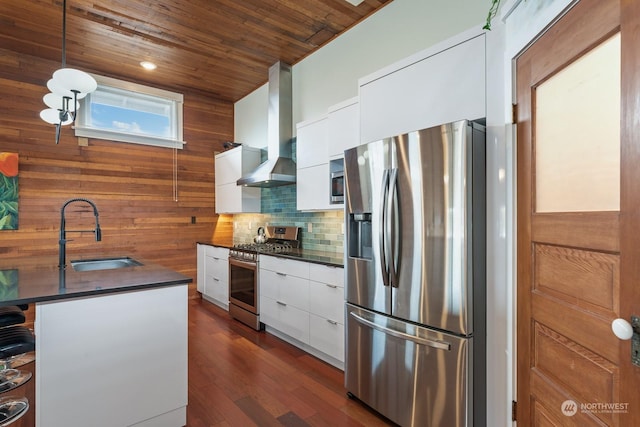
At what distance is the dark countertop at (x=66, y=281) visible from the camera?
1.50m

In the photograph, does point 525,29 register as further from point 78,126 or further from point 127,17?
point 78,126

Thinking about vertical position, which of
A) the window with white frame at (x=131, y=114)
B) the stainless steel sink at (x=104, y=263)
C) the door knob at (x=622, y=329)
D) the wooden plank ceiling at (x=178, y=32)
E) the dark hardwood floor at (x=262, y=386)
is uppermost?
the wooden plank ceiling at (x=178, y=32)

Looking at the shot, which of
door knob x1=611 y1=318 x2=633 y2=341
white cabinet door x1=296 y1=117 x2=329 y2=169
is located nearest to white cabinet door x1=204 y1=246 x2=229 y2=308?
white cabinet door x1=296 y1=117 x2=329 y2=169

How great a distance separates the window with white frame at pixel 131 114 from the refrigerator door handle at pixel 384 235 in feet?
12.5

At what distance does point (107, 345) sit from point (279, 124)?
9.90 feet

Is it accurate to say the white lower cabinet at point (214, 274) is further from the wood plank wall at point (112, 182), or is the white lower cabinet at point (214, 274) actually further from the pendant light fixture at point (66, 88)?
the pendant light fixture at point (66, 88)

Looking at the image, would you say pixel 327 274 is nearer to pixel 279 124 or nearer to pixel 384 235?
pixel 384 235

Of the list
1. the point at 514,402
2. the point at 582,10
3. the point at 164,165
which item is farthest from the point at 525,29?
the point at 164,165

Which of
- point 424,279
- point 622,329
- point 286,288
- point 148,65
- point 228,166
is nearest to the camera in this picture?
point 622,329

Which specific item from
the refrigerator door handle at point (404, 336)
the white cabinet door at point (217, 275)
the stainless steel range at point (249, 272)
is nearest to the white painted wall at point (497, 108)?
the refrigerator door handle at point (404, 336)

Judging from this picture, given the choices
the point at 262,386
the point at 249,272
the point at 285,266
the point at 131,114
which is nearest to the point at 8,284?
the point at 262,386

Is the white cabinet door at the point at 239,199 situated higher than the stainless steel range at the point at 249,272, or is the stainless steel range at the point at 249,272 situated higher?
the white cabinet door at the point at 239,199

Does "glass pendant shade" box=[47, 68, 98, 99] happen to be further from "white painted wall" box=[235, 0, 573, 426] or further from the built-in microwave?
"white painted wall" box=[235, 0, 573, 426]

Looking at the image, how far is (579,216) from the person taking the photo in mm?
1082
